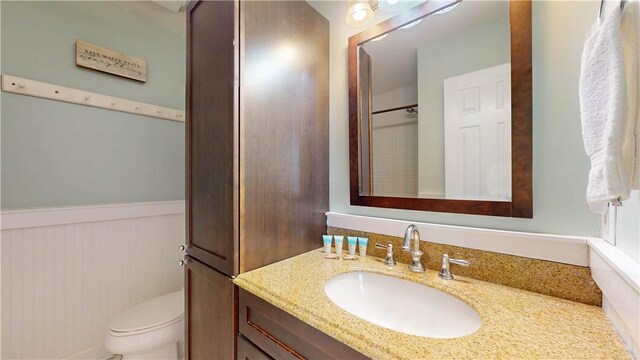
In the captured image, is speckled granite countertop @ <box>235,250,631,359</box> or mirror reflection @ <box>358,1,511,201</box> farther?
mirror reflection @ <box>358,1,511,201</box>

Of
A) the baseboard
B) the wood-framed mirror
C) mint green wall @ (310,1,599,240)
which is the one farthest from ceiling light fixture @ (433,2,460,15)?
the baseboard

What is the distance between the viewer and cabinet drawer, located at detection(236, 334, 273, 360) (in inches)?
28.8

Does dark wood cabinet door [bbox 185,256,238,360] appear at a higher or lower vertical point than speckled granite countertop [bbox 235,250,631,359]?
lower

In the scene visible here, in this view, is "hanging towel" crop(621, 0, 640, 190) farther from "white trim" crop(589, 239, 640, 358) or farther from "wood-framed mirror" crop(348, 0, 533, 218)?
"wood-framed mirror" crop(348, 0, 533, 218)

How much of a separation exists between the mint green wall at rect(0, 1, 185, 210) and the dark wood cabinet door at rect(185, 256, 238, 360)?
962 millimetres

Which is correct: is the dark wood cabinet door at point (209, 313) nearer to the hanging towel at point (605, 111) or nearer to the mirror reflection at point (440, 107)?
the mirror reflection at point (440, 107)

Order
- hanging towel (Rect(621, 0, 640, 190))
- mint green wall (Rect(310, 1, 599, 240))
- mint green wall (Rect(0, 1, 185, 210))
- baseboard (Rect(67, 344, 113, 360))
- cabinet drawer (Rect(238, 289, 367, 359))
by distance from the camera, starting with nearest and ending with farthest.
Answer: hanging towel (Rect(621, 0, 640, 190)), cabinet drawer (Rect(238, 289, 367, 359)), mint green wall (Rect(310, 1, 599, 240)), mint green wall (Rect(0, 1, 185, 210)), baseboard (Rect(67, 344, 113, 360))

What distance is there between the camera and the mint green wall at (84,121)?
1273 millimetres

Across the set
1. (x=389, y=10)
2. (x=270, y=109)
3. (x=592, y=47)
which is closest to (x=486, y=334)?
(x=592, y=47)

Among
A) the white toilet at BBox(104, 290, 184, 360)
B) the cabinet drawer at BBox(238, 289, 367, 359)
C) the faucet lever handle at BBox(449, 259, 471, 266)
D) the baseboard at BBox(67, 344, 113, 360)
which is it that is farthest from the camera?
the baseboard at BBox(67, 344, 113, 360)

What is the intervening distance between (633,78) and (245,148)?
90 centimetres

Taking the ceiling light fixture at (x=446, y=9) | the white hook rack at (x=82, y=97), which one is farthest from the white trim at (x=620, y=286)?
the white hook rack at (x=82, y=97)

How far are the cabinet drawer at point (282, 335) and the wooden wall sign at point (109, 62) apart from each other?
1.69 metres

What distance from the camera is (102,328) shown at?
1.50 metres
